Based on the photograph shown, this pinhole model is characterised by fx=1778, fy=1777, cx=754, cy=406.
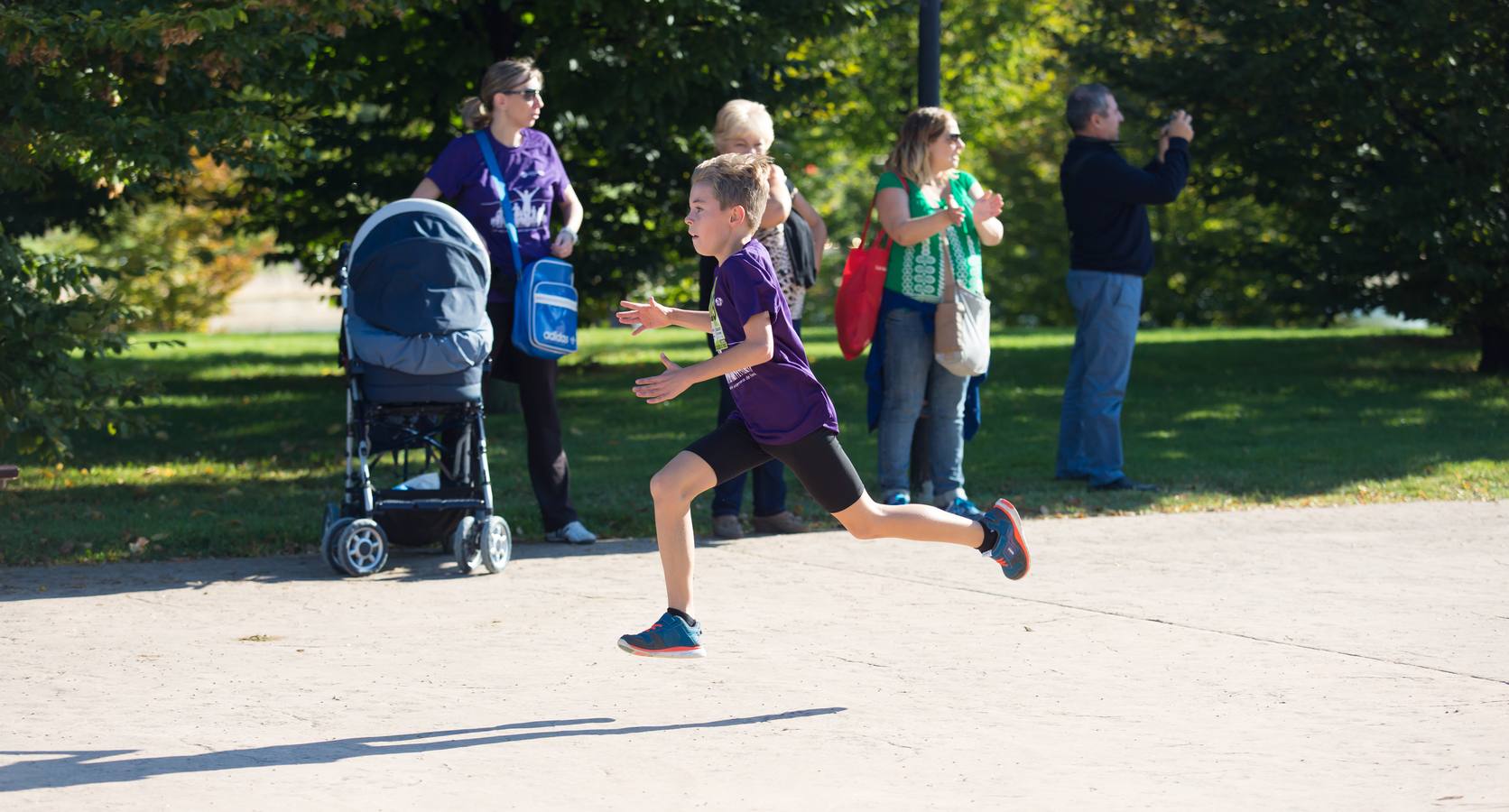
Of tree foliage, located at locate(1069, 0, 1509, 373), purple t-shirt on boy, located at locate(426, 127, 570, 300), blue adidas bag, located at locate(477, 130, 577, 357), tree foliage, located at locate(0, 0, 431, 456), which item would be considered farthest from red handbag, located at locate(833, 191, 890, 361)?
tree foliage, located at locate(1069, 0, 1509, 373)

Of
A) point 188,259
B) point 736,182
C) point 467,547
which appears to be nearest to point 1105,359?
point 467,547

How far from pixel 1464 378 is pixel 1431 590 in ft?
33.2

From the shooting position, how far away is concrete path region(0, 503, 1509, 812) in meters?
4.49

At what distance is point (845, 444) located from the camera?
39.8 feet

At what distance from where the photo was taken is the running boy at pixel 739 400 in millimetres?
5617

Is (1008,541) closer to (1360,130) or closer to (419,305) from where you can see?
(419,305)

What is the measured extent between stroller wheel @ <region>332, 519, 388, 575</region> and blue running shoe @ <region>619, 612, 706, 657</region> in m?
2.29

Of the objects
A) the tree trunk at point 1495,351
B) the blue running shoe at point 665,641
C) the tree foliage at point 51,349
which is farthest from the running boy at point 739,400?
the tree trunk at point 1495,351

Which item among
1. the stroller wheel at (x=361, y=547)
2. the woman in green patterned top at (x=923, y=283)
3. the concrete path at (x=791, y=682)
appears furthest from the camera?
the woman in green patterned top at (x=923, y=283)

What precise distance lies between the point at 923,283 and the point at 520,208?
205 cm

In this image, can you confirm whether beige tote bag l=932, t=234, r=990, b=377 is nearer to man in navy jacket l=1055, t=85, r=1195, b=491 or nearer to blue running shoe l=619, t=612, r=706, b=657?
man in navy jacket l=1055, t=85, r=1195, b=491

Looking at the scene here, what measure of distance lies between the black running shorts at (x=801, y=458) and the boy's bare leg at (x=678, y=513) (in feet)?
0.16

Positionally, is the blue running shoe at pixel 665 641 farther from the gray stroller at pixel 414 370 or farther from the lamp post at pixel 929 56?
the lamp post at pixel 929 56

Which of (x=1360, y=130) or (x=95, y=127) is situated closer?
(x=95, y=127)
